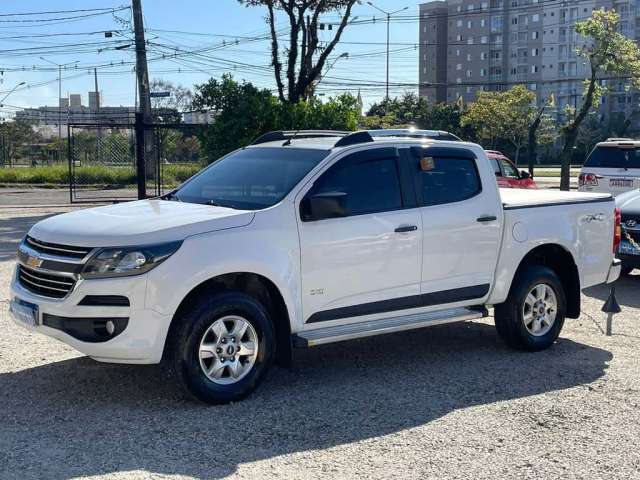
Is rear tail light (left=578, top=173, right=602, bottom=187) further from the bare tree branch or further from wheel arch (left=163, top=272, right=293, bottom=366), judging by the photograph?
wheel arch (left=163, top=272, right=293, bottom=366)

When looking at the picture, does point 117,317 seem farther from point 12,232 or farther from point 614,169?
point 614,169

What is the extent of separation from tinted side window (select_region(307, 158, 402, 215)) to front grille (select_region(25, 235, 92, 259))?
5.68 ft

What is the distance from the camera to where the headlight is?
18.2 feet

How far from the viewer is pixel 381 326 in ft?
21.5

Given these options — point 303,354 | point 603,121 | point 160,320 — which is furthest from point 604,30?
point 603,121

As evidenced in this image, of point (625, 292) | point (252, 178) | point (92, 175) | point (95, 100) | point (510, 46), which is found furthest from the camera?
point (510, 46)

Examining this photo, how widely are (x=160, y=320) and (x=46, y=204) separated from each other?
69.9 feet

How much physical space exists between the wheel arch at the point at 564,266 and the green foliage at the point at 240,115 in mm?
12544

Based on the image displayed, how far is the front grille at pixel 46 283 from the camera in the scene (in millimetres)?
5688

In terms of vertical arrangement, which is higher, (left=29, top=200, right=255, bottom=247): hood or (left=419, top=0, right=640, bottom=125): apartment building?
(left=419, top=0, right=640, bottom=125): apartment building

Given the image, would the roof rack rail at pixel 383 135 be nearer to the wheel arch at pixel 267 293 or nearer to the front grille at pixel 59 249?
the wheel arch at pixel 267 293

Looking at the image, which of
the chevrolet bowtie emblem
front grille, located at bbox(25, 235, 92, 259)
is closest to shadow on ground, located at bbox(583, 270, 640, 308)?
front grille, located at bbox(25, 235, 92, 259)

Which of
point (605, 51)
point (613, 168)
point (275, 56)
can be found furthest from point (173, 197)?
point (605, 51)

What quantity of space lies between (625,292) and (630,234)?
81 centimetres
